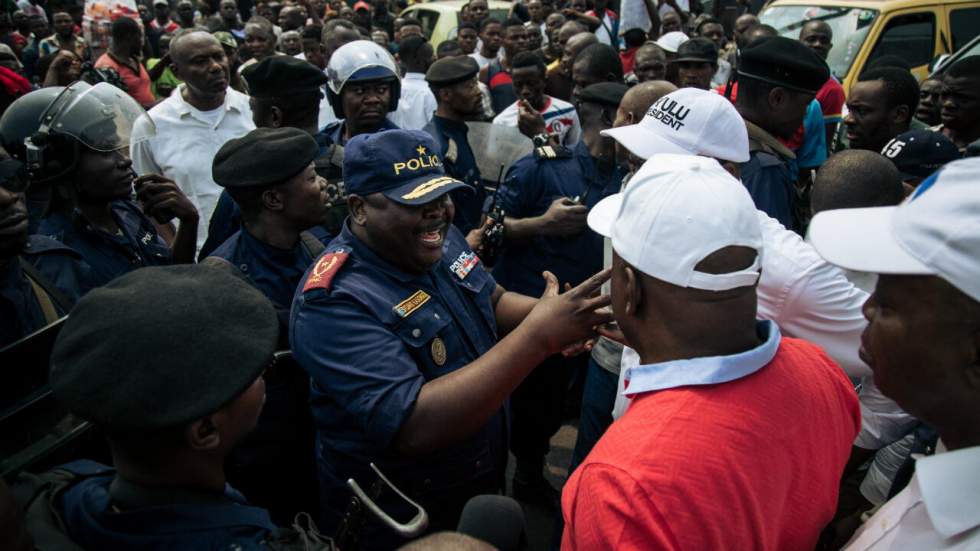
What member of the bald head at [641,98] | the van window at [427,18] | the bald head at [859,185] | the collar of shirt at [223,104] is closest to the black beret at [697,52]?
the bald head at [641,98]

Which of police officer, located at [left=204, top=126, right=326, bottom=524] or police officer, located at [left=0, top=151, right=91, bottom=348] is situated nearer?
police officer, located at [left=0, top=151, right=91, bottom=348]

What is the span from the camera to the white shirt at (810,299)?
82.1 inches

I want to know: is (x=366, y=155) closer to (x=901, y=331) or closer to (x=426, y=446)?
(x=426, y=446)

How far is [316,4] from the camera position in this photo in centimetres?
1336

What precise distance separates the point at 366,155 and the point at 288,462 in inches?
52.0

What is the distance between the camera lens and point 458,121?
191 inches

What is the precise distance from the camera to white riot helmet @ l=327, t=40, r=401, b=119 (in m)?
4.18

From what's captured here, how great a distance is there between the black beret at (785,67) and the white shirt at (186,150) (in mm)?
3152

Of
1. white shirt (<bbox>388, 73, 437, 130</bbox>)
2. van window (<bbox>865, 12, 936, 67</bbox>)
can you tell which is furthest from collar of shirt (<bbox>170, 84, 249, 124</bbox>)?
van window (<bbox>865, 12, 936, 67</bbox>)

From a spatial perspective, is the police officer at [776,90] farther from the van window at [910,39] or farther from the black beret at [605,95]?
the van window at [910,39]

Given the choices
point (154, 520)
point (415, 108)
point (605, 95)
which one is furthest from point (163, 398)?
point (415, 108)

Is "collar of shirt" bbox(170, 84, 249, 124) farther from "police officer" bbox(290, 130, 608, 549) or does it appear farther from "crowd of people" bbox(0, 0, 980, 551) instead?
"police officer" bbox(290, 130, 608, 549)

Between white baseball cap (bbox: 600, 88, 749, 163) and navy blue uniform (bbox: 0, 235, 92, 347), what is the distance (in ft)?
6.55

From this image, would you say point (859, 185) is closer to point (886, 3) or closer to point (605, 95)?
point (605, 95)
